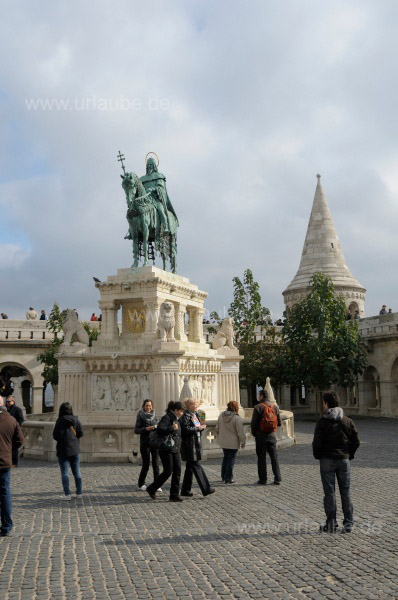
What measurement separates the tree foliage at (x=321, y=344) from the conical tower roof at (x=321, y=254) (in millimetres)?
7236

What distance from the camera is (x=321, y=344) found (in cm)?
2855

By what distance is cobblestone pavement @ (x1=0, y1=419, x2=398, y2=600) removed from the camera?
553cm

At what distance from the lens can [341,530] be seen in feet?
24.1

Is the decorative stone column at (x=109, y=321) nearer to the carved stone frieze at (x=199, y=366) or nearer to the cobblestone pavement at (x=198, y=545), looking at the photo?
the carved stone frieze at (x=199, y=366)

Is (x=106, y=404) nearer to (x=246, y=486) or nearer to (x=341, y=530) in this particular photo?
(x=246, y=486)

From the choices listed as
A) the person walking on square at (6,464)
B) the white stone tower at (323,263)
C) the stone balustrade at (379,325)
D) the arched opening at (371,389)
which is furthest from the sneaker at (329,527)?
the white stone tower at (323,263)

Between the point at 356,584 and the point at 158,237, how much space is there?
573 inches

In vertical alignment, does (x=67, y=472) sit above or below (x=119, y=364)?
below

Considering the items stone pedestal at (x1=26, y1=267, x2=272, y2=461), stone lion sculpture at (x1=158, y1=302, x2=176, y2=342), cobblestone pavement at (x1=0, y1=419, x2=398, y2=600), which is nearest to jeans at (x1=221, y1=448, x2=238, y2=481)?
cobblestone pavement at (x1=0, y1=419, x2=398, y2=600)

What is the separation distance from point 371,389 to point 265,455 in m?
24.8

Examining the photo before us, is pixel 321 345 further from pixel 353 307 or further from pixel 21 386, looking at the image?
pixel 21 386

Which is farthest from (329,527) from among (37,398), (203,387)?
(37,398)

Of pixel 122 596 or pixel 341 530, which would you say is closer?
pixel 122 596

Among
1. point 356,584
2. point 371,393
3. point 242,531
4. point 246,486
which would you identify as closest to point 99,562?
point 242,531
